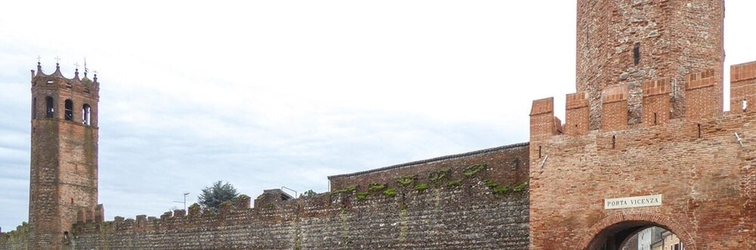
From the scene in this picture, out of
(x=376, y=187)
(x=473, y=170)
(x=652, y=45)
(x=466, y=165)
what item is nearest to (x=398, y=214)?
(x=376, y=187)

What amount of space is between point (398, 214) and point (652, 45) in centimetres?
704

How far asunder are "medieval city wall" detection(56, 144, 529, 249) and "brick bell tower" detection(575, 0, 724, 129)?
9.20ft

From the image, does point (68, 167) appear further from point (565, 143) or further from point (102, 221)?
point (565, 143)

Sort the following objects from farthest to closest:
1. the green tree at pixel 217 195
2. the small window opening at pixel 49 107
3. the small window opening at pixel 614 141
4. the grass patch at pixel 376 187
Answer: the green tree at pixel 217 195 < the small window opening at pixel 49 107 < the grass patch at pixel 376 187 < the small window opening at pixel 614 141

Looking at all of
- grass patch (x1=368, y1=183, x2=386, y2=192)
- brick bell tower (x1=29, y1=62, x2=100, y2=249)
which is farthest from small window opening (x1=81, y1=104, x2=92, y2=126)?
grass patch (x1=368, y1=183, x2=386, y2=192)

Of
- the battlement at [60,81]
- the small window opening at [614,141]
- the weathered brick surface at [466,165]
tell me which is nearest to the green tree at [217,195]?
the battlement at [60,81]

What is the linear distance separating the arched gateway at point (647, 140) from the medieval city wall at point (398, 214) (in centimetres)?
184

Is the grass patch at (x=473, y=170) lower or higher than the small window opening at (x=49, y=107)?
lower

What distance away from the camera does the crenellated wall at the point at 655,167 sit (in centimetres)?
1230

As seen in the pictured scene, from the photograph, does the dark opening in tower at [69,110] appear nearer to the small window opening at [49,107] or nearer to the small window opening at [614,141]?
the small window opening at [49,107]

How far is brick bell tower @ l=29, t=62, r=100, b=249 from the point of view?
32.4 metres

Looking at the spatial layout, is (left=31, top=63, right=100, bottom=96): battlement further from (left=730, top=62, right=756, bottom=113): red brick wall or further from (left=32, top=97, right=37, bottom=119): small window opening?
(left=730, top=62, right=756, bottom=113): red brick wall

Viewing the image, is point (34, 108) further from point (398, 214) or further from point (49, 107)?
point (398, 214)

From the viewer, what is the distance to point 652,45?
14195mm
